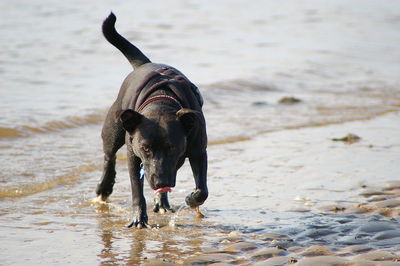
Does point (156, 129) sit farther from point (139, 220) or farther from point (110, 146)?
point (110, 146)

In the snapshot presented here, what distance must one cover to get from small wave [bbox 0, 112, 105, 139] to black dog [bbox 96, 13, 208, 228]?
329 cm

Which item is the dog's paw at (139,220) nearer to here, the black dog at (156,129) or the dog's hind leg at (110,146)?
the black dog at (156,129)

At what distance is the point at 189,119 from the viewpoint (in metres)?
5.34

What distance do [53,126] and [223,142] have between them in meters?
2.53

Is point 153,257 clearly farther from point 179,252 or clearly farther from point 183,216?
point 183,216

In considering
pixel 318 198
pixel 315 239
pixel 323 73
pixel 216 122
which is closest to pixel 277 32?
pixel 323 73

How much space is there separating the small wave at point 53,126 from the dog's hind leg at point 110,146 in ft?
10.1

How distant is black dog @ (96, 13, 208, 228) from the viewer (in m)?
5.29

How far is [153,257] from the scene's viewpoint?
538 cm

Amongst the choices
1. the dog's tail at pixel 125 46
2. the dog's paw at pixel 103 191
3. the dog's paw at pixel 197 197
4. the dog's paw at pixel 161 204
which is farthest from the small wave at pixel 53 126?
the dog's paw at pixel 197 197

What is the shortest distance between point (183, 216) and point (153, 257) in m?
1.28

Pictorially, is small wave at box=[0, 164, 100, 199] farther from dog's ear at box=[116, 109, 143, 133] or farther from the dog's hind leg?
dog's ear at box=[116, 109, 143, 133]

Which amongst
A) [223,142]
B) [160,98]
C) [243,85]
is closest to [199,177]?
[160,98]

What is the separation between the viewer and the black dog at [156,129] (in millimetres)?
5285
